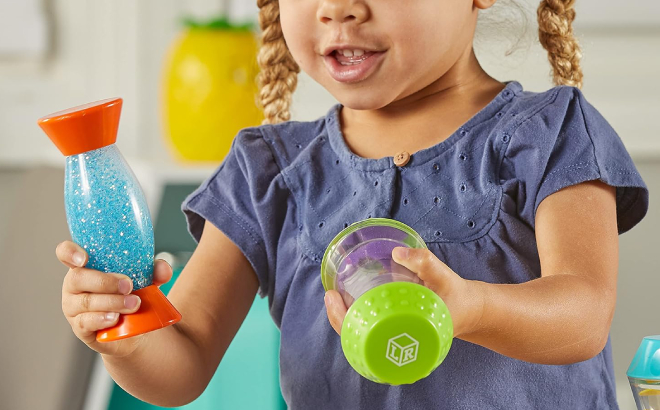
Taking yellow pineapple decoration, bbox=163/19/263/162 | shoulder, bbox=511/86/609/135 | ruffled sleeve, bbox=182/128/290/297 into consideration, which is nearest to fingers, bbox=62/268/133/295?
ruffled sleeve, bbox=182/128/290/297

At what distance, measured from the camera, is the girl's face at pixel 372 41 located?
60 centimetres

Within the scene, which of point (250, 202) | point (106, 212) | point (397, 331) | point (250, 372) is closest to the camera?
point (397, 331)

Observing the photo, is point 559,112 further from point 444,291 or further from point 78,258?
point 78,258

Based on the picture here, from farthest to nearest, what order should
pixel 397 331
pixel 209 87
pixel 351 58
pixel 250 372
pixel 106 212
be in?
pixel 209 87
pixel 250 372
pixel 351 58
pixel 106 212
pixel 397 331

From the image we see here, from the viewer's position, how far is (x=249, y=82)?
1.45 m

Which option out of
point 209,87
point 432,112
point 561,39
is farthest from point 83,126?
point 209,87

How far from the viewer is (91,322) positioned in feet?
1.72

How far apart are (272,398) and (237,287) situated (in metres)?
0.54

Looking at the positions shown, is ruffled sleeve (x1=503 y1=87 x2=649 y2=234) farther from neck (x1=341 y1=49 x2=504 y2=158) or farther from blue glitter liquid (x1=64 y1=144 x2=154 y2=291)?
blue glitter liquid (x1=64 y1=144 x2=154 y2=291)

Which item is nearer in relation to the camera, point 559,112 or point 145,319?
point 145,319

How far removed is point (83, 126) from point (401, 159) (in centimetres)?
25

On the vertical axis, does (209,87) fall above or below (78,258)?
below

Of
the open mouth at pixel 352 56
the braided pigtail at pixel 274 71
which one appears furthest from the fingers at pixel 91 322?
the braided pigtail at pixel 274 71

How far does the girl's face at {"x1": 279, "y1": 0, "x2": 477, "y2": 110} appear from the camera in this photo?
1.96 ft
